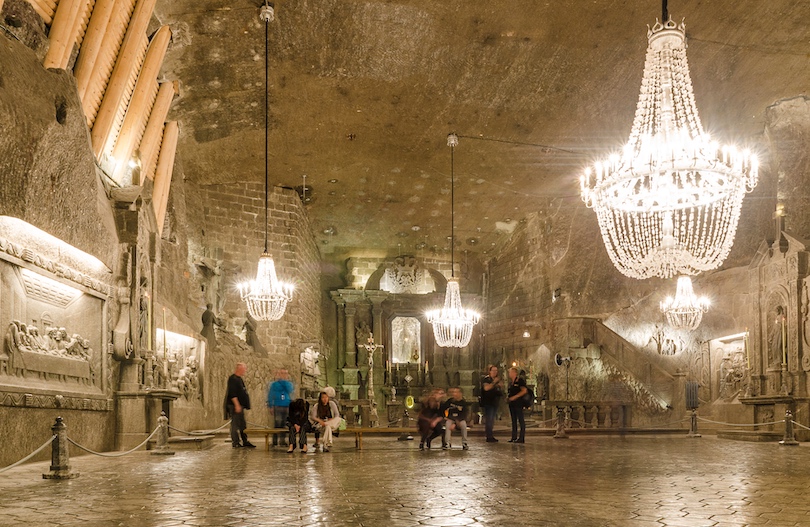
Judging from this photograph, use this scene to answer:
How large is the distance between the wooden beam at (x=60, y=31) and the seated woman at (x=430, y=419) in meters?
6.26

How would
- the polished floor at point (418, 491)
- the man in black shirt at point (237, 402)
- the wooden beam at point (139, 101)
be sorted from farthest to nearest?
1. the man in black shirt at point (237, 402)
2. the wooden beam at point (139, 101)
3. the polished floor at point (418, 491)

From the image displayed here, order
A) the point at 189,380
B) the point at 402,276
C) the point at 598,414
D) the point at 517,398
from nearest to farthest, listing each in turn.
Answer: the point at 517,398
the point at 189,380
the point at 598,414
the point at 402,276

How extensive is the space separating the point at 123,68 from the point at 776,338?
11.6 m

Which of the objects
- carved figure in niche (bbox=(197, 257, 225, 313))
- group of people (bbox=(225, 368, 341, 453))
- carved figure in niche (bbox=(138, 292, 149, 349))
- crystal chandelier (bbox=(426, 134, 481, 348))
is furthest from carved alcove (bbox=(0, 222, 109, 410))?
crystal chandelier (bbox=(426, 134, 481, 348))

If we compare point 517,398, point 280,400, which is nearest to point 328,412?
point 280,400

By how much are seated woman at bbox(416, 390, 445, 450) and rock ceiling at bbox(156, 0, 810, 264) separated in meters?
5.82

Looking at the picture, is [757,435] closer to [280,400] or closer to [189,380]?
[280,400]

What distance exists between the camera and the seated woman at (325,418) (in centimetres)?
993

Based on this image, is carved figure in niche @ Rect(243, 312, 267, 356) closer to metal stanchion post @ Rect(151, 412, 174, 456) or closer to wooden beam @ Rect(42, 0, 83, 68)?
metal stanchion post @ Rect(151, 412, 174, 456)

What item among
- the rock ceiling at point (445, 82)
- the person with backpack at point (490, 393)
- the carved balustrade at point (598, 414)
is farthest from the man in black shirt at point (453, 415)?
the carved balustrade at point (598, 414)

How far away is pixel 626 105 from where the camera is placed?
567 inches

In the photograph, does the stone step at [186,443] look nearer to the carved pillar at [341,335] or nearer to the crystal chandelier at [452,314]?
the crystal chandelier at [452,314]

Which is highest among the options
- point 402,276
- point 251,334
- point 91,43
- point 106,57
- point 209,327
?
point 106,57

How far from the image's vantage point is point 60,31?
26.5 feet
